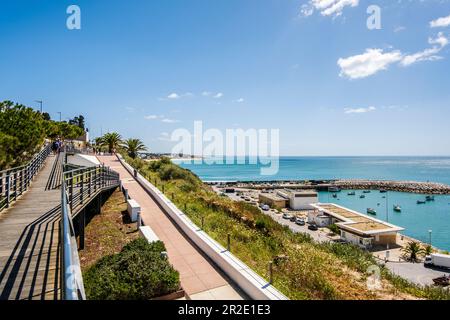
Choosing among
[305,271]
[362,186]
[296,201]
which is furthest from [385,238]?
[362,186]

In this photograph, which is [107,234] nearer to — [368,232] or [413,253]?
[413,253]

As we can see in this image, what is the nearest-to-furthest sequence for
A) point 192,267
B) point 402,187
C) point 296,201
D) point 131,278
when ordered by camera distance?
point 131,278
point 192,267
point 296,201
point 402,187

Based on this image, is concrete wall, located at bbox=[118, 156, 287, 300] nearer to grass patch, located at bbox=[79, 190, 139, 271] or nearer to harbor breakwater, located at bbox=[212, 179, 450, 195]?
grass patch, located at bbox=[79, 190, 139, 271]

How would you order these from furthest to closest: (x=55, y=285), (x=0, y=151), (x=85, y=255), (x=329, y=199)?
(x=329, y=199) → (x=0, y=151) → (x=85, y=255) → (x=55, y=285)

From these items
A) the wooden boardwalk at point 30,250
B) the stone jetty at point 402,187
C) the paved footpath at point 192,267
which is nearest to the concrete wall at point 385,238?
the paved footpath at point 192,267

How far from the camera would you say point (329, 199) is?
81.4 meters

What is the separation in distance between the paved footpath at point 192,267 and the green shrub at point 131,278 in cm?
62

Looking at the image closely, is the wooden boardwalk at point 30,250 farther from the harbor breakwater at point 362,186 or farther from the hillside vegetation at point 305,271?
the harbor breakwater at point 362,186

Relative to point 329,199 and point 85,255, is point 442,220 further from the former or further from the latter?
point 85,255

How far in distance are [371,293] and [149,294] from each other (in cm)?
591

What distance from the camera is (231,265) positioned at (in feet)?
22.8

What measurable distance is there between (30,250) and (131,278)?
6.41 ft
